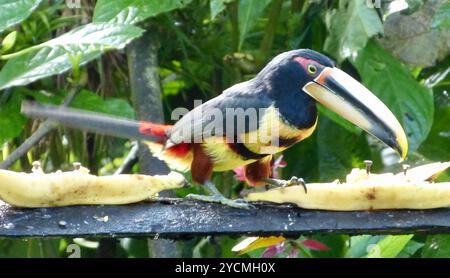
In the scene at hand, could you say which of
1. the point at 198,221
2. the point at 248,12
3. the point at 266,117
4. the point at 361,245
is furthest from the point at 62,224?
the point at 361,245

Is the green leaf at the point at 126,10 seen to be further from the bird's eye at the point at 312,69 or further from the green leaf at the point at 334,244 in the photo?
the green leaf at the point at 334,244

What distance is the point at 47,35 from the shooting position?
3.54 meters

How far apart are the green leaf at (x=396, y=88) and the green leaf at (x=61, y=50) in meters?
0.75

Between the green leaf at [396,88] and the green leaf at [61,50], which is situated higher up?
the green leaf at [61,50]

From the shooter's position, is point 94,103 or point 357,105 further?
point 94,103

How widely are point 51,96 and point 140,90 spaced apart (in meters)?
0.27

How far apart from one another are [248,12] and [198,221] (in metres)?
0.99

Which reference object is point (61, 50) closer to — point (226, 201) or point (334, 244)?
point (226, 201)

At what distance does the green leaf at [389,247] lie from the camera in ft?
10.5

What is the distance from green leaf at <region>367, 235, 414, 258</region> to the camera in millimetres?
3211

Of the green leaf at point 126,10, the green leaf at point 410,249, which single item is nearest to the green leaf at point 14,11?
the green leaf at point 126,10

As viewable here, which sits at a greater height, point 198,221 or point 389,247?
point 198,221

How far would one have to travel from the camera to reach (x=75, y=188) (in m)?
2.49
